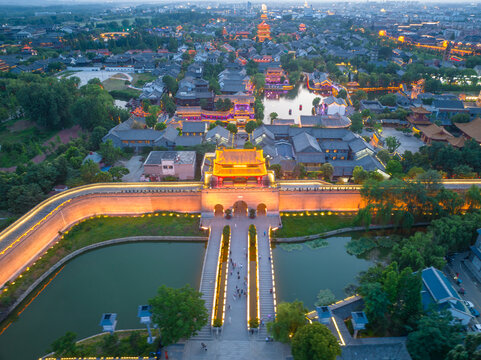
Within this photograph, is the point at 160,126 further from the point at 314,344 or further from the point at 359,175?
the point at 314,344

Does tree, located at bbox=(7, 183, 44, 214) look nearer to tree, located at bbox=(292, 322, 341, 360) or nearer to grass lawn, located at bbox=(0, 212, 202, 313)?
grass lawn, located at bbox=(0, 212, 202, 313)

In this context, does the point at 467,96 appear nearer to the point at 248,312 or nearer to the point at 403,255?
the point at 403,255

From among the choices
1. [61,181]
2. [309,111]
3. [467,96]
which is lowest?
[61,181]

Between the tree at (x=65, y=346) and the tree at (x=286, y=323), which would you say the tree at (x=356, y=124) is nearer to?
the tree at (x=286, y=323)

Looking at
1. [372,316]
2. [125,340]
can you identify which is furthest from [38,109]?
[372,316]

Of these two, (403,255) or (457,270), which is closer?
(403,255)

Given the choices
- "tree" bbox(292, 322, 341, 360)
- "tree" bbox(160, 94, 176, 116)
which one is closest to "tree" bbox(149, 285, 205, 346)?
"tree" bbox(292, 322, 341, 360)
